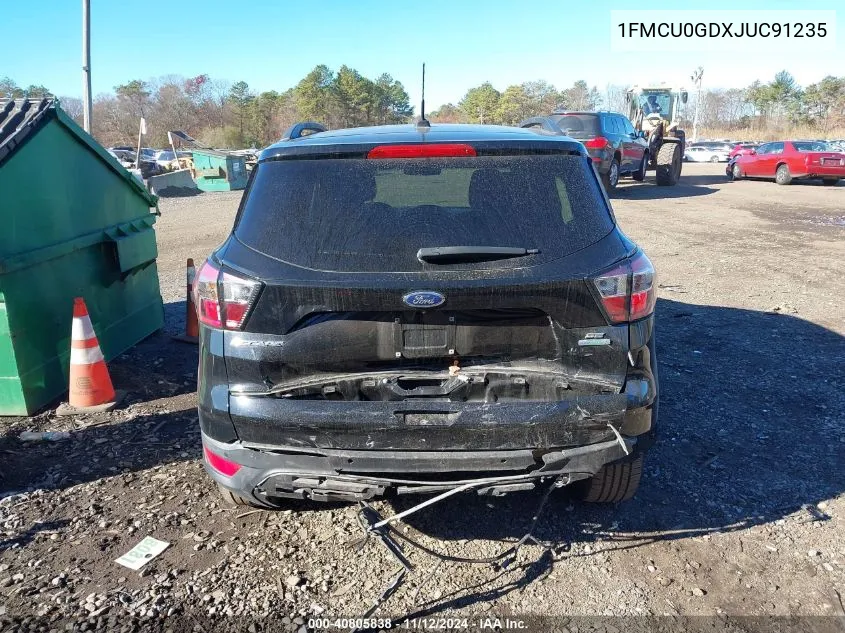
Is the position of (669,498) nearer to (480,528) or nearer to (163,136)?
(480,528)

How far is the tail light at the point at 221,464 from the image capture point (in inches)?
101

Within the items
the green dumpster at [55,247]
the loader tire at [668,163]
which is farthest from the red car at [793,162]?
the green dumpster at [55,247]

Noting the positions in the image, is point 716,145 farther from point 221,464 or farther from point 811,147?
point 221,464

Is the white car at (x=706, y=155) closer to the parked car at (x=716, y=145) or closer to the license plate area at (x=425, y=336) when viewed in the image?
the parked car at (x=716, y=145)

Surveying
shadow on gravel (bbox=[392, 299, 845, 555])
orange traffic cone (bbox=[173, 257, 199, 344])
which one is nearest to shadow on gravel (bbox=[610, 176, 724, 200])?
shadow on gravel (bbox=[392, 299, 845, 555])

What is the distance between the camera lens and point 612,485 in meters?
2.90

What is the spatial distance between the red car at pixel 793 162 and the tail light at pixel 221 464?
23.4 metres

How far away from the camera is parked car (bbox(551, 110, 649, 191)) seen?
579 inches

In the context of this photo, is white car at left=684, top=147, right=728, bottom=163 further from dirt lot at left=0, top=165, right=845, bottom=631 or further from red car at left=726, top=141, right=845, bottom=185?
dirt lot at left=0, top=165, right=845, bottom=631

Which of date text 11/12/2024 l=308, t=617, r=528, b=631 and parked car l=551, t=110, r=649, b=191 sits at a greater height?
parked car l=551, t=110, r=649, b=191

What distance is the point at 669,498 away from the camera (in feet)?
10.7

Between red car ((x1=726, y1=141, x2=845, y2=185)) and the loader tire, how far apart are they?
3985mm

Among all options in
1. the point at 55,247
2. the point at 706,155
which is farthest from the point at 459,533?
the point at 706,155

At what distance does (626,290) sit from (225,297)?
1.55 metres
